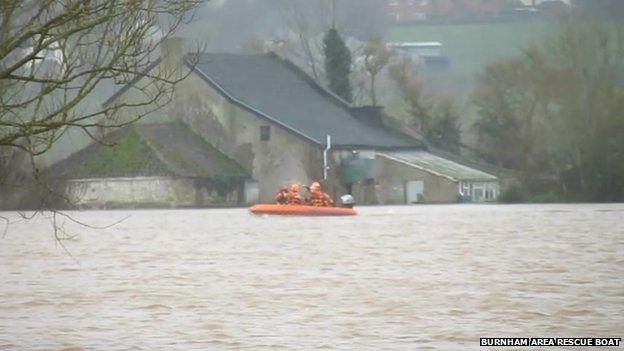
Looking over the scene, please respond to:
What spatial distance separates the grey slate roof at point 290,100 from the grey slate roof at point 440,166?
2.36 feet

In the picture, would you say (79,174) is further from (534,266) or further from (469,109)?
(534,266)

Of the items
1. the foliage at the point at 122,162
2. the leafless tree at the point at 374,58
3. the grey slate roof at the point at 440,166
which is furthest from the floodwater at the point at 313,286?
the leafless tree at the point at 374,58

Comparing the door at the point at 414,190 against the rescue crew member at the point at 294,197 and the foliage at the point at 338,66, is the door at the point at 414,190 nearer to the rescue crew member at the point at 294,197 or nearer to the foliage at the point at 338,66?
the foliage at the point at 338,66

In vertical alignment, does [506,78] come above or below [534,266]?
above

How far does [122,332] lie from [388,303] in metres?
4.78

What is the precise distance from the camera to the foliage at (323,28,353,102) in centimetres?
8688

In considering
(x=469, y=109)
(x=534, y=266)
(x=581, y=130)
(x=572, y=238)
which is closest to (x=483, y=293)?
(x=534, y=266)

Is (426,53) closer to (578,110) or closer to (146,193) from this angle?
(578,110)

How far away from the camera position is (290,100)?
82562mm

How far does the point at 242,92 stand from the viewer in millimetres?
80125

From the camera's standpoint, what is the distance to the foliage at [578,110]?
68.6m

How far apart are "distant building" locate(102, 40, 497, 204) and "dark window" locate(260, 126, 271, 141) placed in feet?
0.13

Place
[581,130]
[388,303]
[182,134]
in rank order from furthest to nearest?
[182,134], [581,130], [388,303]

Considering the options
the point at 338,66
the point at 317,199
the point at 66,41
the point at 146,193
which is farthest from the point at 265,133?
the point at 66,41
